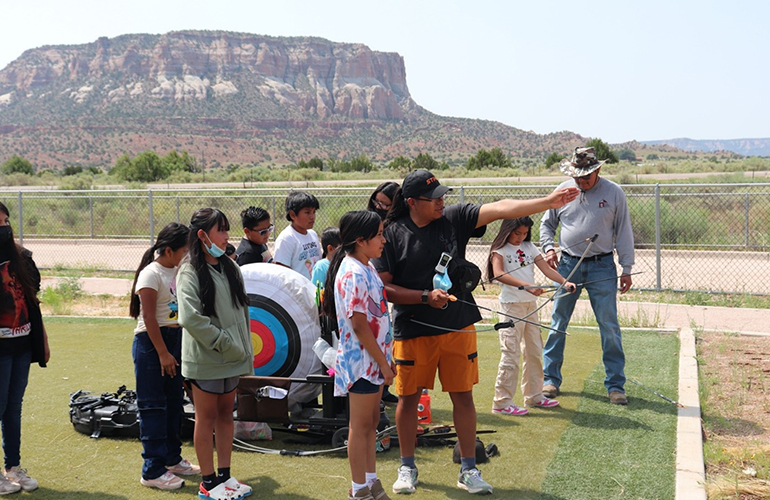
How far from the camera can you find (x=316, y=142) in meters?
139

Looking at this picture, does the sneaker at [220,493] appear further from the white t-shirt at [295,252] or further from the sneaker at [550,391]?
the sneaker at [550,391]

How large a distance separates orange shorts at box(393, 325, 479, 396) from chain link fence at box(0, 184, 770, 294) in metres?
8.30

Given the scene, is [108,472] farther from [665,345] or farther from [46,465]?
[665,345]

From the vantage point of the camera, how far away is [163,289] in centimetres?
545

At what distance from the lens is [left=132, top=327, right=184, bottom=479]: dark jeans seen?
5383mm

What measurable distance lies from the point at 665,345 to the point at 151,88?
16847 centimetres

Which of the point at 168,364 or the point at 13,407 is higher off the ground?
Result: the point at 168,364

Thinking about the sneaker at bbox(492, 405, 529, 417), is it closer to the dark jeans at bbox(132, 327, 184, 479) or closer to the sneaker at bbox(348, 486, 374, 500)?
the sneaker at bbox(348, 486, 374, 500)

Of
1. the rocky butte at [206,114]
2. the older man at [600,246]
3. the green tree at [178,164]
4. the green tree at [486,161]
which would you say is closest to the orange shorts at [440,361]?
the older man at [600,246]

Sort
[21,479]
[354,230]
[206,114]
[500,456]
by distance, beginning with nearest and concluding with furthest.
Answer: [354,230]
[21,479]
[500,456]
[206,114]

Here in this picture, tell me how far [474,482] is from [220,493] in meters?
1.58

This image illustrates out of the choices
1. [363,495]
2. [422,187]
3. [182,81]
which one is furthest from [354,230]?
[182,81]

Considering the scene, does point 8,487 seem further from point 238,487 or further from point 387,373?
point 387,373

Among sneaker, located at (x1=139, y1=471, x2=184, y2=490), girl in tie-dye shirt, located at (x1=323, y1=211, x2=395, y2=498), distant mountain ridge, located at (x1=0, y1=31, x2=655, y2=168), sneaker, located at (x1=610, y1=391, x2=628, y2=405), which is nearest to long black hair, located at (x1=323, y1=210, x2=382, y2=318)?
girl in tie-dye shirt, located at (x1=323, y1=211, x2=395, y2=498)
